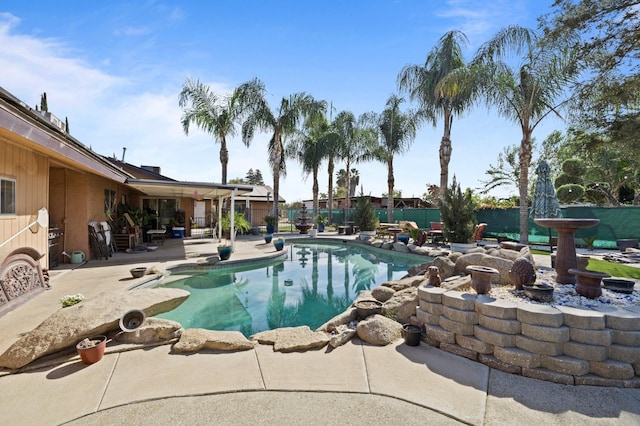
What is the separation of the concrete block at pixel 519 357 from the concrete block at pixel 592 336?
437mm

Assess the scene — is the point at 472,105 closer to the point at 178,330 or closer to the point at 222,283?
the point at 222,283

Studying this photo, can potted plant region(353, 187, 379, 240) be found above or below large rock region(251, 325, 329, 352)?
above

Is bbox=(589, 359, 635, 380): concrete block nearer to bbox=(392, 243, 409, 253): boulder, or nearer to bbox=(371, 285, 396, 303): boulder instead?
bbox=(371, 285, 396, 303): boulder

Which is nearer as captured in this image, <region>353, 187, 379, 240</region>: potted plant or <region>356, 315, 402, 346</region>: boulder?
<region>356, 315, 402, 346</region>: boulder

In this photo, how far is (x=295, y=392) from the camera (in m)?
Result: 2.59

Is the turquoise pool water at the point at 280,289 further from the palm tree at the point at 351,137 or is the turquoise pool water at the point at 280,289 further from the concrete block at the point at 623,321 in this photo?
the palm tree at the point at 351,137

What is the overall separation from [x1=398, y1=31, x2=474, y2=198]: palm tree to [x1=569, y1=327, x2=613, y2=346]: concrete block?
479 inches

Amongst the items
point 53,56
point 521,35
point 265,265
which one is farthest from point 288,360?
point 521,35

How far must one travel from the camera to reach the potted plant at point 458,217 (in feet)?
36.3

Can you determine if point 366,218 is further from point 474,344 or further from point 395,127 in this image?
point 474,344

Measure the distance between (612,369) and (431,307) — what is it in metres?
1.67

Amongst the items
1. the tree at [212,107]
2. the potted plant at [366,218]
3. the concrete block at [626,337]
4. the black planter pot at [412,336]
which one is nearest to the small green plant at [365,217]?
the potted plant at [366,218]

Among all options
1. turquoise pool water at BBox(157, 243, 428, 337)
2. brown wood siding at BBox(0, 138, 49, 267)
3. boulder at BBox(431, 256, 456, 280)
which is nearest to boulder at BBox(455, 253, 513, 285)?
boulder at BBox(431, 256, 456, 280)

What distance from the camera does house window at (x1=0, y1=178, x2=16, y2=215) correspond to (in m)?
4.79
